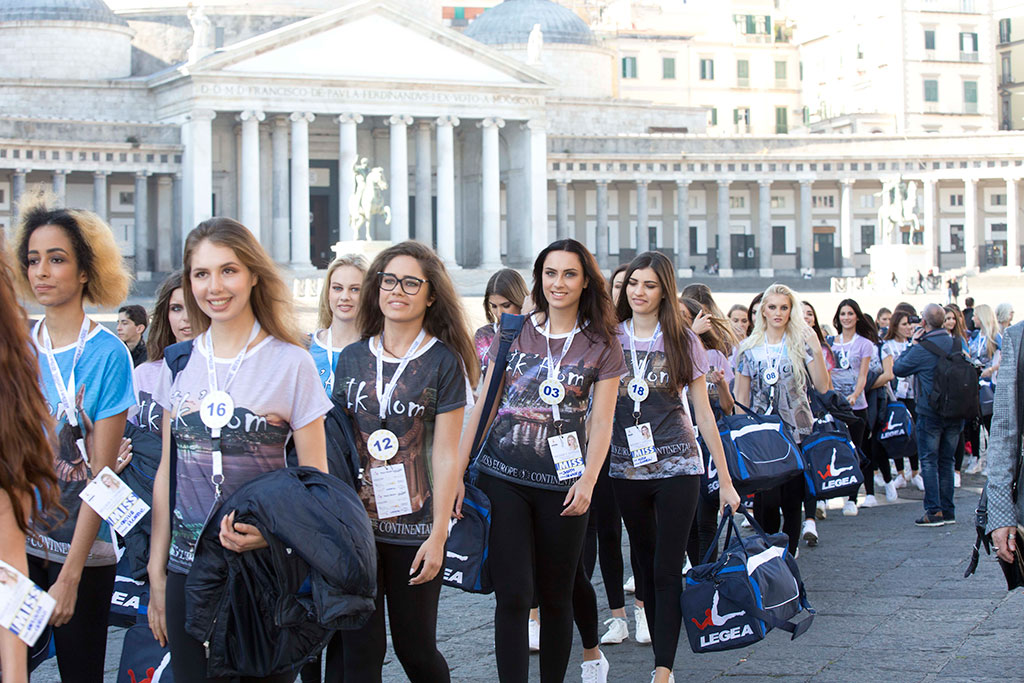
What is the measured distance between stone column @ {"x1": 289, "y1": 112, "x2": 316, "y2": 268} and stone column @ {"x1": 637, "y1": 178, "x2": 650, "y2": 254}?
14.0 metres

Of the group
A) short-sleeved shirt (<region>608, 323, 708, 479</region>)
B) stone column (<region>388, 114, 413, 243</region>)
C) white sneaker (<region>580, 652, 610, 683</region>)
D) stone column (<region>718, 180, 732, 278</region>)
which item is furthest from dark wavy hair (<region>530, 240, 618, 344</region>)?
stone column (<region>718, 180, 732, 278</region>)

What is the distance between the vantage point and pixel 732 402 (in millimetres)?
7988

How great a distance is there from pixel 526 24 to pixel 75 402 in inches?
2123

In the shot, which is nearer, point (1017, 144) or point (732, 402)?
point (732, 402)

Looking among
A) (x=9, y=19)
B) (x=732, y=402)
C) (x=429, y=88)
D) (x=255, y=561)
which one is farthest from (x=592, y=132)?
(x=255, y=561)

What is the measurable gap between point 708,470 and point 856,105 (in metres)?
58.1

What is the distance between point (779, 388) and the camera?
8766 millimetres

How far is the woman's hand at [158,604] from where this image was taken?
423cm

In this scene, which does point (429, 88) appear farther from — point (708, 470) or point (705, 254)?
point (708, 470)

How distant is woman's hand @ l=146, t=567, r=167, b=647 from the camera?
423 centimetres

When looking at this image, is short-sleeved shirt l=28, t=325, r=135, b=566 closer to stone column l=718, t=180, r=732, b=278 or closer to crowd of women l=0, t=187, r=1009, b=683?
crowd of women l=0, t=187, r=1009, b=683

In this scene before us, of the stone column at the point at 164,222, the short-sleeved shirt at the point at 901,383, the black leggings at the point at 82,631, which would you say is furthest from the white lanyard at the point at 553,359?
the stone column at the point at 164,222

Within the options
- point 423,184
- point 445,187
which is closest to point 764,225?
point 445,187

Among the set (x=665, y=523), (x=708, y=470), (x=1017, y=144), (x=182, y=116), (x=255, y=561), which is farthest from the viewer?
(x=1017, y=144)
